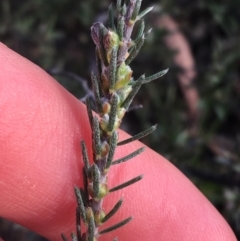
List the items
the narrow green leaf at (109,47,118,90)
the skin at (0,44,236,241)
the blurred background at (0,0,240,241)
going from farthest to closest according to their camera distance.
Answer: the blurred background at (0,0,240,241)
the skin at (0,44,236,241)
the narrow green leaf at (109,47,118,90)

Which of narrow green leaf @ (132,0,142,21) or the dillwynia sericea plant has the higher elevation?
narrow green leaf @ (132,0,142,21)

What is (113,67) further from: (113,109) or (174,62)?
(174,62)

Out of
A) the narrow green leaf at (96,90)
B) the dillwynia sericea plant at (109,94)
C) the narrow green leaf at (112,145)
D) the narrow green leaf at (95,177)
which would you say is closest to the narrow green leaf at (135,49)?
the dillwynia sericea plant at (109,94)

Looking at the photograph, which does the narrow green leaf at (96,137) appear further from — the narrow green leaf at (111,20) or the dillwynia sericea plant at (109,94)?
the narrow green leaf at (111,20)

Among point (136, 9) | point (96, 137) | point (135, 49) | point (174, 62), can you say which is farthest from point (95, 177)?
point (174, 62)

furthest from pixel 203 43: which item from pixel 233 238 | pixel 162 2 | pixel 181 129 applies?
pixel 233 238

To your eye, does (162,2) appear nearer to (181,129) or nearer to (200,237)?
(181,129)

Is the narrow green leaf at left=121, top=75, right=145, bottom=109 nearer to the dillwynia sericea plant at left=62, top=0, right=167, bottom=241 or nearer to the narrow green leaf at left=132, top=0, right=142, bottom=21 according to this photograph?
the dillwynia sericea plant at left=62, top=0, right=167, bottom=241

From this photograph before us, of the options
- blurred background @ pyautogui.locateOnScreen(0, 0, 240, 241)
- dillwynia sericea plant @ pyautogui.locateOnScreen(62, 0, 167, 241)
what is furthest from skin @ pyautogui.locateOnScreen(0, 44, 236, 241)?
blurred background @ pyautogui.locateOnScreen(0, 0, 240, 241)
